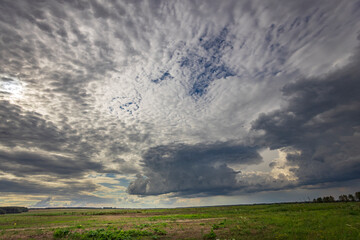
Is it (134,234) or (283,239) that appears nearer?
(283,239)

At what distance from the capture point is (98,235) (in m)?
24.9

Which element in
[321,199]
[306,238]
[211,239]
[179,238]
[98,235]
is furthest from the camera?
[321,199]

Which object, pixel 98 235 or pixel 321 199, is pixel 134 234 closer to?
pixel 98 235

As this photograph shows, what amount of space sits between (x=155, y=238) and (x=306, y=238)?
16.6m

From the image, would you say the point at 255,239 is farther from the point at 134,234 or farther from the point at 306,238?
the point at 134,234

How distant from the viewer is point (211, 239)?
71.5ft

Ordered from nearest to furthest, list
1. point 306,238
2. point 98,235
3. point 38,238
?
point 306,238, point 98,235, point 38,238

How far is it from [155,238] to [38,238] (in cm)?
1777

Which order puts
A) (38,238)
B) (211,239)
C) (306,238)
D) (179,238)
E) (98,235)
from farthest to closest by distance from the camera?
(38,238) → (98,235) → (179,238) → (211,239) → (306,238)

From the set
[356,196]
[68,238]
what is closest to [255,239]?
[68,238]

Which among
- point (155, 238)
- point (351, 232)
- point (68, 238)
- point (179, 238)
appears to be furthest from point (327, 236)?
point (68, 238)

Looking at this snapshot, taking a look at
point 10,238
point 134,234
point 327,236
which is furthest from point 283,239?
point 10,238

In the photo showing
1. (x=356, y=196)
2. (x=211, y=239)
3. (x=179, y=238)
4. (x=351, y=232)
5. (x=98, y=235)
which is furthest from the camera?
(x=356, y=196)

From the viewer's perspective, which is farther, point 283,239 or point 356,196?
point 356,196
